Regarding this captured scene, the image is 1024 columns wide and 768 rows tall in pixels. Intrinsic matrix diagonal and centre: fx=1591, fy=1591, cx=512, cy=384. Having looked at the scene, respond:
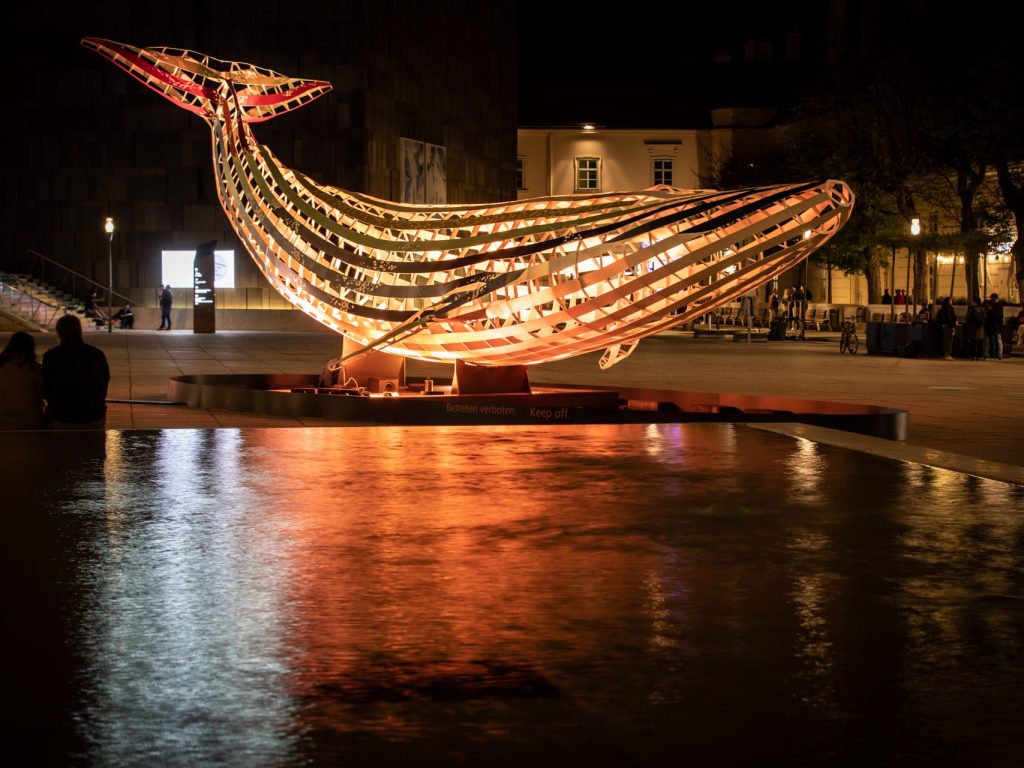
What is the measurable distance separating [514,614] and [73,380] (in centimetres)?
842

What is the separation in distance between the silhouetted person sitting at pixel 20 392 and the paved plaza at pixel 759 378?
3688 millimetres

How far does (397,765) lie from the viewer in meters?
4.98

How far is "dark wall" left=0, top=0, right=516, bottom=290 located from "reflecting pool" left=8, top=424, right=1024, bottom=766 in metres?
42.9

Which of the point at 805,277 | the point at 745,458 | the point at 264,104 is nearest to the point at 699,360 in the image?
the point at 264,104

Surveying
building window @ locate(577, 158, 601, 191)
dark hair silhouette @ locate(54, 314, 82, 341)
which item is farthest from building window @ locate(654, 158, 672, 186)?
dark hair silhouette @ locate(54, 314, 82, 341)

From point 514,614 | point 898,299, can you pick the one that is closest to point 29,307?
point 898,299

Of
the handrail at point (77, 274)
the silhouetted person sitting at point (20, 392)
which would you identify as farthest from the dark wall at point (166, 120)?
the silhouetted person sitting at point (20, 392)

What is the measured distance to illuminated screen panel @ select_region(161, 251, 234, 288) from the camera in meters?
55.8

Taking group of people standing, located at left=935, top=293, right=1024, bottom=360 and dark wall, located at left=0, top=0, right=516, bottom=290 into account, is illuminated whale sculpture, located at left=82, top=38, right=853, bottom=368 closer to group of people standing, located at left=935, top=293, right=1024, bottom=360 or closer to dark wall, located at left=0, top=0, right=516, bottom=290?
group of people standing, located at left=935, top=293, right=1024, bottom=360

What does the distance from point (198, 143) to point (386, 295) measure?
Result: 37.5 metres

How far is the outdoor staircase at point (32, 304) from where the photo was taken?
168 feet

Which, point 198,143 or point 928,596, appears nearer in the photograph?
point 928,596

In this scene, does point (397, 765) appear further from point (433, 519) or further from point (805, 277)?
point (805, 277)

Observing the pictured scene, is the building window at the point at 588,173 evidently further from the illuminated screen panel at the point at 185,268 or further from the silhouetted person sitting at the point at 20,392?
the silhouetted person sitting at the point at 20,392
